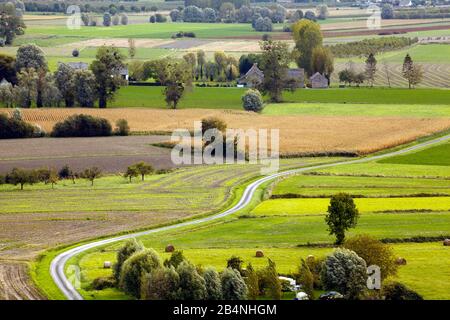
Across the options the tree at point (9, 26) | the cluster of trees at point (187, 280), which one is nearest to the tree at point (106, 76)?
the tree at point (9, 26)

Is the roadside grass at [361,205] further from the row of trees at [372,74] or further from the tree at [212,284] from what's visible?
the row of trees at [372,74]

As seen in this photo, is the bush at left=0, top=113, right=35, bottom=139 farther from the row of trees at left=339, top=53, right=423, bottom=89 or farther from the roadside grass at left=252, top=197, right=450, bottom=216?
the row of trees at left=339, top=53, right=423, bottom=89

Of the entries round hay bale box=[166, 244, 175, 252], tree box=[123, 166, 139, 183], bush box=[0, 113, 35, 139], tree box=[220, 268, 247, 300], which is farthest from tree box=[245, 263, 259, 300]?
bush box=[0, 113, 35, 139]

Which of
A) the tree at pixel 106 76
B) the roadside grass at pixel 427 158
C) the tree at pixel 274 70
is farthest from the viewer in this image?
the tree at pixel 274 70

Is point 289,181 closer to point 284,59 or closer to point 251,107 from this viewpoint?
point 251,107

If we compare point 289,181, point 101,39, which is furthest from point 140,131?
point 101,39

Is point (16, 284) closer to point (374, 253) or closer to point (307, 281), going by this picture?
point (307, 281)
